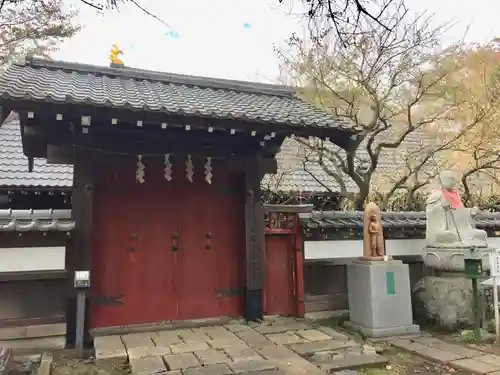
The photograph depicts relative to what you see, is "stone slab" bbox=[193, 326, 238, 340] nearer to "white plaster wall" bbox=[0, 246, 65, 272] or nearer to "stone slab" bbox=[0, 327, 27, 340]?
"white plaster wall" bbox=[0, 246, 65, 272]

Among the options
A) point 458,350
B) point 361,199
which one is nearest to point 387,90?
point 361,199

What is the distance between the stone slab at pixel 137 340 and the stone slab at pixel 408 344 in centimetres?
331

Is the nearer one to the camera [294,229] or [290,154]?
[294,229]

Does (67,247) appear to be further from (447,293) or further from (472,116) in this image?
(472,116)

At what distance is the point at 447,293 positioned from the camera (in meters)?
6.43

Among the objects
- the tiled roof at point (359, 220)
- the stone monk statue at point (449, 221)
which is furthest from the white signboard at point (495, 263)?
the tiled roof at point (359, 220)

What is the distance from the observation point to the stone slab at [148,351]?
490cm

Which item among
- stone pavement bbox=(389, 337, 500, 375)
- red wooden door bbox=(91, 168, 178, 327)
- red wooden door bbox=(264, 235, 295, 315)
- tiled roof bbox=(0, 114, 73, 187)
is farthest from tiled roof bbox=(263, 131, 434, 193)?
stone pavement bbox=(389, 337, 500, 375)

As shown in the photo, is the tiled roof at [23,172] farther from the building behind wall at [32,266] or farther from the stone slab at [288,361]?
the stone slab at [288,361]

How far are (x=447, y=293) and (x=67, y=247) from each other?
577 cm

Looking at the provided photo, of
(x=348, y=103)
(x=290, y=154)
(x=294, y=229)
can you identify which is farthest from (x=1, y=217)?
(x=290, y=154)

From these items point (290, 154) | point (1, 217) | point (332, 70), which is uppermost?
point (332, 70)

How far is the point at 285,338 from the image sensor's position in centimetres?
575

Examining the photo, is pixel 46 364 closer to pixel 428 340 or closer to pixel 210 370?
pixel 210 370
